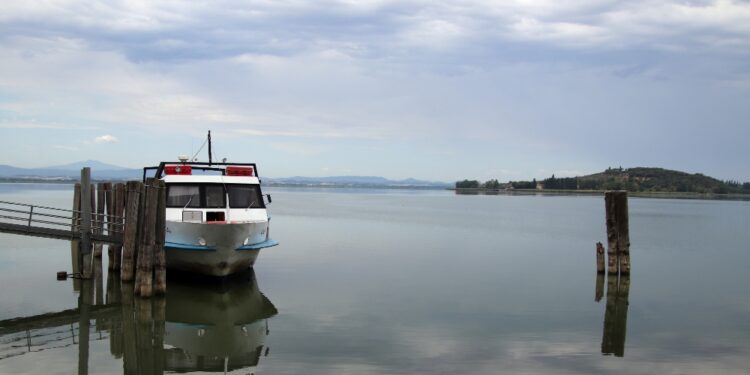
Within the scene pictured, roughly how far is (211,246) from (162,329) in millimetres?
4264

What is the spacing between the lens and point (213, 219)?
20.8 m

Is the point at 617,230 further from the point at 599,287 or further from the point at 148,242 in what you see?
the point at 148,242

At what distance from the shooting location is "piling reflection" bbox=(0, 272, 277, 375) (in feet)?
44.3

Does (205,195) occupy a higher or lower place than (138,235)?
higher

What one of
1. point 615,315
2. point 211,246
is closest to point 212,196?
point 211,246

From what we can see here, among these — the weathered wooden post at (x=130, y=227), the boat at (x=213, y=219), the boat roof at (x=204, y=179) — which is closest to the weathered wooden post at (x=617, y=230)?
the boat at (x=213, y=219)

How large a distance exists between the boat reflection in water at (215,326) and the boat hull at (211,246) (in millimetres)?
700

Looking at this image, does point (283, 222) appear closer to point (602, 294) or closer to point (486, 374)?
point (602, 294)

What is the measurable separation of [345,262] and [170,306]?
413 inches

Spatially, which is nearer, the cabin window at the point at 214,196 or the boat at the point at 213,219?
the boat at the point at 213,219

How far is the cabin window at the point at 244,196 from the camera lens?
21844 millimetres

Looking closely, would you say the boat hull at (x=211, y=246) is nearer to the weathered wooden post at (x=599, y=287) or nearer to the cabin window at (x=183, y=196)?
the cabin window at (x=183, y=196)

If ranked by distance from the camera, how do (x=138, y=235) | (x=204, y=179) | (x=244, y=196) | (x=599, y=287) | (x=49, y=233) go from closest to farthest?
(x=138, y=235), (x=49, y=233), (x=204, y=179), (x=599, y=287), (x=244, y=196)

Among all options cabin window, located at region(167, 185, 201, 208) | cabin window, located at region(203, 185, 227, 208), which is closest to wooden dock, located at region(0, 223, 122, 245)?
cabin window, located at region(167, 185, 201, 208)
